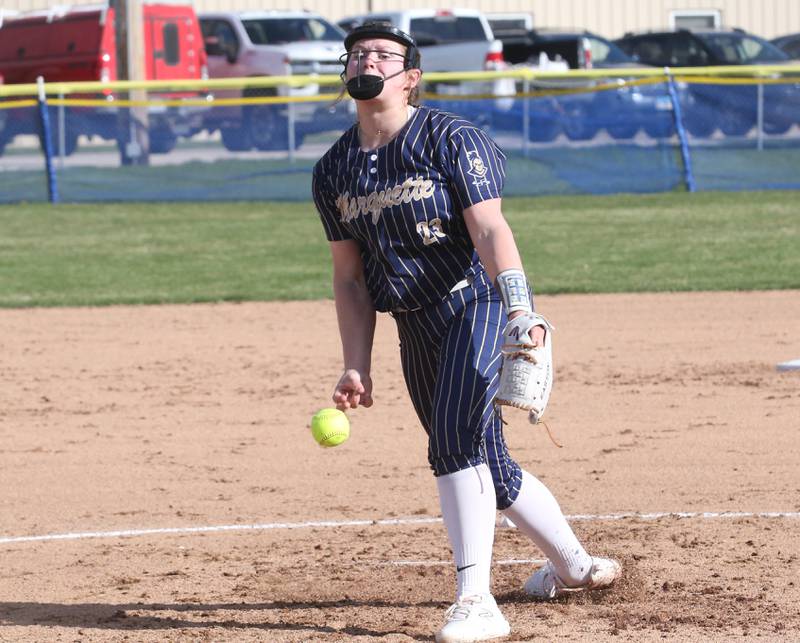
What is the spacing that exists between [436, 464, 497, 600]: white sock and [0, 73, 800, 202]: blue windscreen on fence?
14.7 m

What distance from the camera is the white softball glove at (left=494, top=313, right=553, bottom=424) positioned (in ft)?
13.3

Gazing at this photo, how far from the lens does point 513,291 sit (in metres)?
4.12

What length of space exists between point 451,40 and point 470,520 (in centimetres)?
2413

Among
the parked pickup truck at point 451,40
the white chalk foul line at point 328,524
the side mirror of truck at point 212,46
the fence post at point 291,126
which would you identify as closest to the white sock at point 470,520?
the white chalk foul line at point 328,524

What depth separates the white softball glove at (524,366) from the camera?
4051 mm

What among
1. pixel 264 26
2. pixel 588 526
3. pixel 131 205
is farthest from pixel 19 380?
pixel 264 26

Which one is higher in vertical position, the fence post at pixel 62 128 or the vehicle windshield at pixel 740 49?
the vehicle windshield at pixel 740 49

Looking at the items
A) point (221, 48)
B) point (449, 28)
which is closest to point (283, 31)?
point (221, 48)

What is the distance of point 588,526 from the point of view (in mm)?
5742

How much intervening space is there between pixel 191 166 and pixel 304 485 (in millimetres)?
13255

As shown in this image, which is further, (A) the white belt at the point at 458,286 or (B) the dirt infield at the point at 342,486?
(B) the dirt infield at the point at 342,486

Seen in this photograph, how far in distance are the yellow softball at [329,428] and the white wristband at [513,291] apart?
929 millimetres

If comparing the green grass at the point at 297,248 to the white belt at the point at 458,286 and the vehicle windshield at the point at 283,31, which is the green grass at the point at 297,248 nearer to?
the white belt at the point at 458,286

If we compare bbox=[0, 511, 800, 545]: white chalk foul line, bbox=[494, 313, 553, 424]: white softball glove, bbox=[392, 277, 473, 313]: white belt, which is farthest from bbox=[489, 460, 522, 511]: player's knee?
bbox=[0, 511, 800, 545]: white chalk foul line
